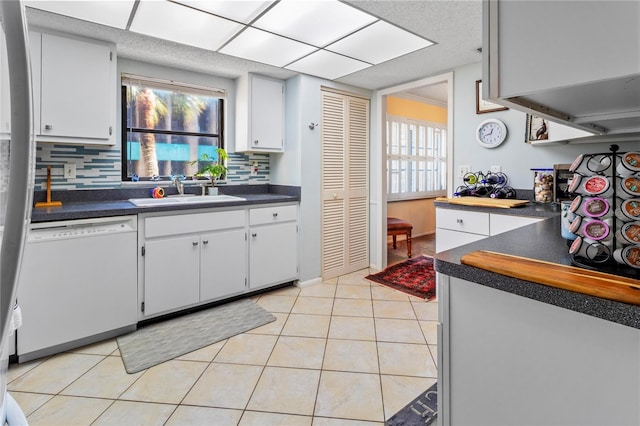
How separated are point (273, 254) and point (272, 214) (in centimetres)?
38

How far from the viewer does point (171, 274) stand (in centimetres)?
252

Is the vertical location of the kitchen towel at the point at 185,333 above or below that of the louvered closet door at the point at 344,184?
below

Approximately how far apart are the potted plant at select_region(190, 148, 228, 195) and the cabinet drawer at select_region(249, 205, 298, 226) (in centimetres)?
53

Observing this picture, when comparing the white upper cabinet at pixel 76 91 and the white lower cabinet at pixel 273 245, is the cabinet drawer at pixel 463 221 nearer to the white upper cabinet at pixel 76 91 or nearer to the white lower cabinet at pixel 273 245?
the white lower cabinet at pixel 273 245

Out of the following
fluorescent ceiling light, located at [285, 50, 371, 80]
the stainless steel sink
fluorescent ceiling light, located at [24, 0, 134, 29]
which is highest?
fluorescent ceiling light, located at [285, 50, 371, 80]

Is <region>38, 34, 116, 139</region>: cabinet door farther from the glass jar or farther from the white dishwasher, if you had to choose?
the glass jar

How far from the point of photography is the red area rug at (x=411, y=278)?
3.20m

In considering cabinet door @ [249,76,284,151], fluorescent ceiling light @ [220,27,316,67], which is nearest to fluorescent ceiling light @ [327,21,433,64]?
fluorescent ceiling light @ [220,27,316,67]

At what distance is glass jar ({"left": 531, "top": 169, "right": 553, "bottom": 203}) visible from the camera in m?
2.48

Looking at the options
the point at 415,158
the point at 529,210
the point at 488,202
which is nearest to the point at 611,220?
the point at 529,210

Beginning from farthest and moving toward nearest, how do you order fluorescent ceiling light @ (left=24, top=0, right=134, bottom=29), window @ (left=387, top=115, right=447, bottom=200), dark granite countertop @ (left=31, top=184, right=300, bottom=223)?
1. window @ (left=387, top=115, right=447, bottom=200)
2. dark granite countertop @ (left=31, top=184, right=300, bottom=223)
3. fluorescent ceiling light @ (left=24, top=0, right=134, bottom=29)

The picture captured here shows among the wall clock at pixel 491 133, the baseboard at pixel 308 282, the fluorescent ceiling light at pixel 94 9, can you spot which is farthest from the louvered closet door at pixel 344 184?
the fluorescent ceiling light at pixel 94 9

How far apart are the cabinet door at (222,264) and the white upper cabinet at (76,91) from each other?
1.10 m

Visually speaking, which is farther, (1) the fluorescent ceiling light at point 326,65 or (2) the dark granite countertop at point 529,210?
(1) the fluorescent ceiling light at point 326,65
